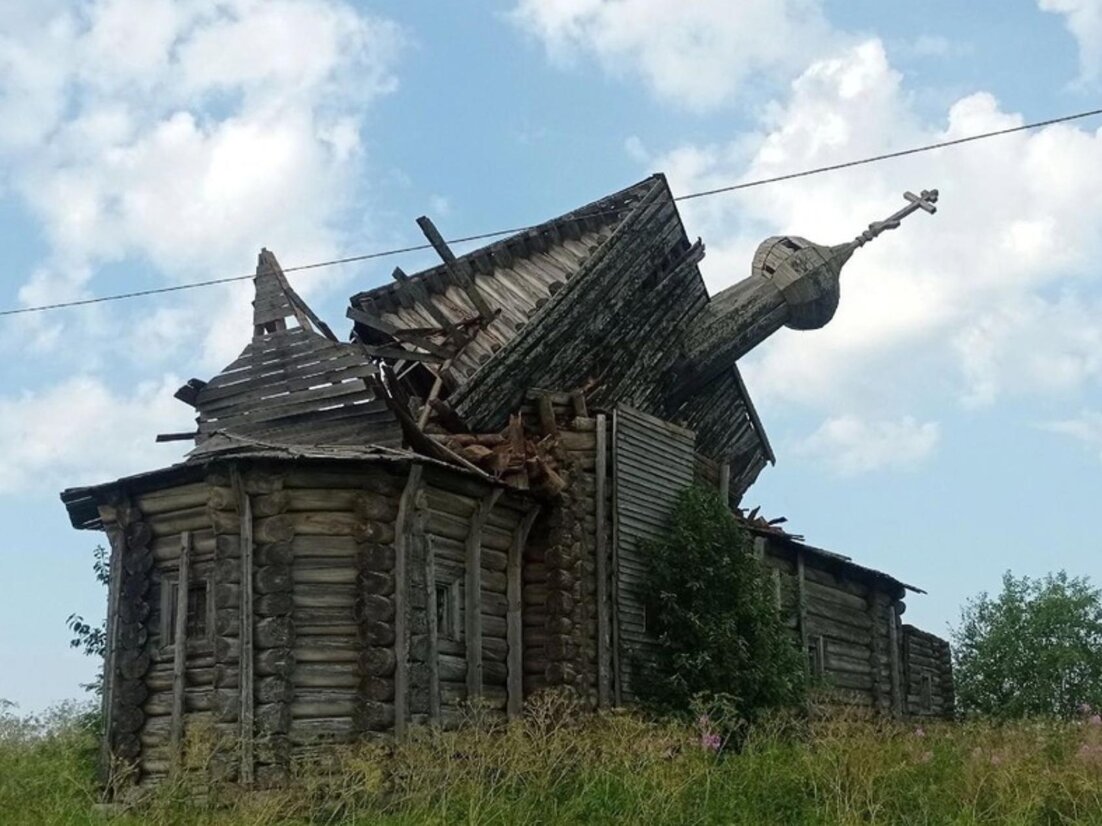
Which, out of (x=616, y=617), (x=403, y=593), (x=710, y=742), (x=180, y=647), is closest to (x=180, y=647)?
(x=180, y=647)

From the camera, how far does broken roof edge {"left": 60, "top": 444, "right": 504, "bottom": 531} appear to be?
15.0m

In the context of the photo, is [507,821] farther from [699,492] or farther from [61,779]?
[699,492]

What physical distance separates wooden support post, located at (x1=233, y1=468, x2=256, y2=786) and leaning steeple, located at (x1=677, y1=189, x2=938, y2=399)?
9868mm

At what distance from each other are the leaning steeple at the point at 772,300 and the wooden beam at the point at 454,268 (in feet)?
15.8

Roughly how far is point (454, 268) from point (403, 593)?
18.3 feet

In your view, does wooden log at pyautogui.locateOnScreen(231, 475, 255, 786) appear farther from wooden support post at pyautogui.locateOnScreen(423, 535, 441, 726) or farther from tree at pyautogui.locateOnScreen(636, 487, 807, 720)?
tree at pyautogui.locateOnScreen(636, 487, 807, 720)

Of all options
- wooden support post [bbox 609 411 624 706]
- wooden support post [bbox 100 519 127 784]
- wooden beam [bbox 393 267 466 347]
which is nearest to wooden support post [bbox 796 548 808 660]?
wooden support post [bbox 609 411 624 706]

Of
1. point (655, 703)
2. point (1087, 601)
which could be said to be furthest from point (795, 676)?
point (1087, 601)

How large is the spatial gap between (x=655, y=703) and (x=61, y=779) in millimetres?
7963

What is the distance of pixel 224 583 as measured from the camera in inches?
593

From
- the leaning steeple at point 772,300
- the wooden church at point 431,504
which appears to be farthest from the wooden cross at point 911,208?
the wooden church at point 431,504

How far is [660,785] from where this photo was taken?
471 inches

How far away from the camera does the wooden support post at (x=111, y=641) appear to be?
15.8 meters

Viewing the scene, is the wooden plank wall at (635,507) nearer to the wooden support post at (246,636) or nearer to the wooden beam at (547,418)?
the wooden beam at (547,418)
